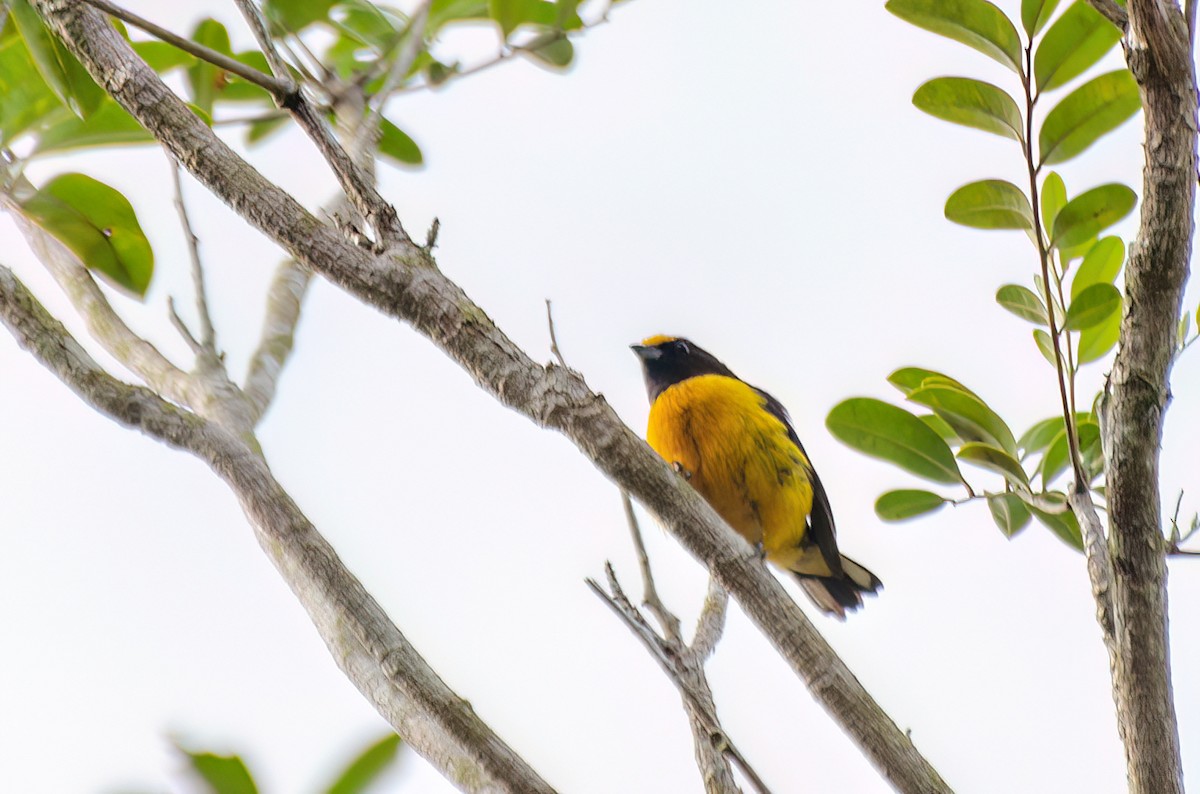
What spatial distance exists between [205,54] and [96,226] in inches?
27.7

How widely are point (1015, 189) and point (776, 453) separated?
73.2 inches

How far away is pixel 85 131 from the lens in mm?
1894

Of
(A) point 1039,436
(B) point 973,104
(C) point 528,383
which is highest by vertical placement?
(B) point 973,104

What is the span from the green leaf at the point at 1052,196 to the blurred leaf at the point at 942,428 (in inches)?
14.5

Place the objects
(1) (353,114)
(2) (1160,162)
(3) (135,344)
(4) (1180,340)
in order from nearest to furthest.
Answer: (2) (1160,162), (4) (1180,340), (3) (135,344), (1) (353,114)

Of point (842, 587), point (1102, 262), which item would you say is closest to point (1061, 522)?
point (1102, 262)

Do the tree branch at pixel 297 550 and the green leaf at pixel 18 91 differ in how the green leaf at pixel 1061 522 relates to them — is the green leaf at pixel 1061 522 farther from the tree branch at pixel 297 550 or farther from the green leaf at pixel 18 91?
the green leaf at pixel 18 91

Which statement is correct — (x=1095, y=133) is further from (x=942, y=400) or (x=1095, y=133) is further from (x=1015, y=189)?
(x=942, y=400)

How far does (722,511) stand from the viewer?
11.6ft

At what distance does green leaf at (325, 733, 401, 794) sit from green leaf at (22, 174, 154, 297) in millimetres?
1243

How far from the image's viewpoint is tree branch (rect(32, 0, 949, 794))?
49.3 inches

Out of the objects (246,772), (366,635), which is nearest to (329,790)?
(246,772)

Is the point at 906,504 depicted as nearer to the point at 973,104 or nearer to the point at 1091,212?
the point at 1091,212

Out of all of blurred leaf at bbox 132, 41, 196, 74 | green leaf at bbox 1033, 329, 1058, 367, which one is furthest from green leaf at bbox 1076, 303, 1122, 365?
blurred leaf at bbox 132, 41, 196, 74
